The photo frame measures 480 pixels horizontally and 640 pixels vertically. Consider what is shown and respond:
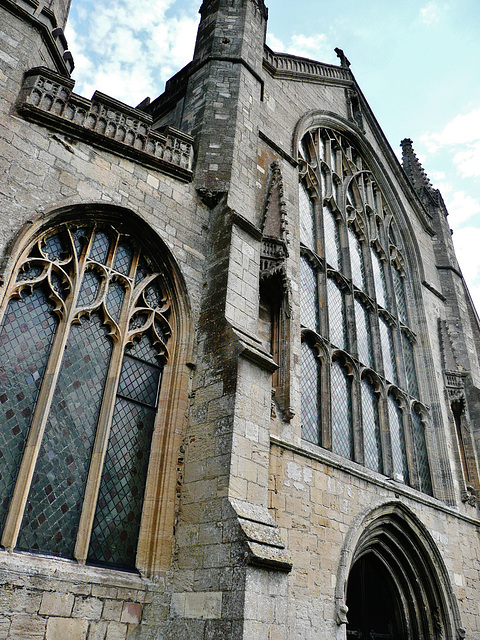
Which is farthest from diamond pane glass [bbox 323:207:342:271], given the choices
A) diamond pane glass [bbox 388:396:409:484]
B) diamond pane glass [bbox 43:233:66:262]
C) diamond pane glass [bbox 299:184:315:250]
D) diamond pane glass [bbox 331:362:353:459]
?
diamond pane glass [bbox 43:233:66:262]

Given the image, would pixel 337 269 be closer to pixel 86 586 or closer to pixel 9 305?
pixel 9 305

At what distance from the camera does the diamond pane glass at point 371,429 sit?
30.7ft

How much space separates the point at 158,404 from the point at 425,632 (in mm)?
6029

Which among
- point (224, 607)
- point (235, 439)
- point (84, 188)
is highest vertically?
point (84, 188)

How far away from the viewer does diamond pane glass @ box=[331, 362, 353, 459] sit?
28.9 ft

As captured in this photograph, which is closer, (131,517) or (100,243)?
(131,517)

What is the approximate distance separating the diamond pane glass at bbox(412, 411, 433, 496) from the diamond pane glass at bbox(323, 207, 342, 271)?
355cm

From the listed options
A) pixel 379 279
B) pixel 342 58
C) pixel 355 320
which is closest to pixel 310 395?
pixel 355 320

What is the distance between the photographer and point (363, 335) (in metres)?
10.9

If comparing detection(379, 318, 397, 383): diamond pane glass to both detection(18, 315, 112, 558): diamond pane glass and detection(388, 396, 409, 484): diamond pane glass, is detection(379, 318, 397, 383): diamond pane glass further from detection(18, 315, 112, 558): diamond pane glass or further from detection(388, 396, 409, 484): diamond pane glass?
detection(18, 315, 112, 558): diamond pane glass

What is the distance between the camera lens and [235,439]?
5621 millimetres

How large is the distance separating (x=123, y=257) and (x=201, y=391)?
6.34ft

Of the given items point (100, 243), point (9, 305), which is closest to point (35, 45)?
point (100, 243)

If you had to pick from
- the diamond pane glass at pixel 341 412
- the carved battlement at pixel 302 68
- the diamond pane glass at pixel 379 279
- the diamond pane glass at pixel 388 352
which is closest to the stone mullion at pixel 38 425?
the diamond pane glass at pixel 341 412
